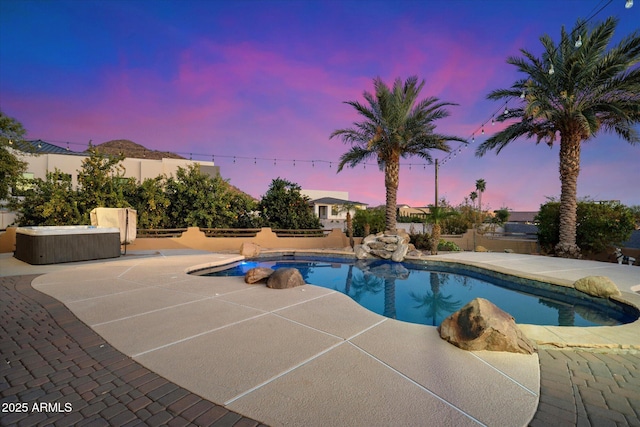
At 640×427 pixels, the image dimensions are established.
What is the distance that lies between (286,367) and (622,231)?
51.1ft

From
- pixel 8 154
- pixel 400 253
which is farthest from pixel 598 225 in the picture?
pixel 8 154

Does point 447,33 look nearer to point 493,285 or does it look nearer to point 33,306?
point 493,285

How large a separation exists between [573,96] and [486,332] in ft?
41.3

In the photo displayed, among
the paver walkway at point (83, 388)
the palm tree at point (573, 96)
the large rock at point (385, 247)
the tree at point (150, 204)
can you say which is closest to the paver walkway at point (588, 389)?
the paver walkway at point (83, 388)

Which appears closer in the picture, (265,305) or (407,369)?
(407,369)

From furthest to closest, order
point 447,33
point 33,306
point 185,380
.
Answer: point 447,33 < point 33,306 < point 185,380

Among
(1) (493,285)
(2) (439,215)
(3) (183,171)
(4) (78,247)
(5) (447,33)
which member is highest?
(5) (447,33)

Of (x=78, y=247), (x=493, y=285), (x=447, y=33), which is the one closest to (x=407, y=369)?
(x=493, y=285)

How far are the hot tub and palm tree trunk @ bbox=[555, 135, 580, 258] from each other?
16.9 metres

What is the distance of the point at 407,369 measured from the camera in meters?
2.74

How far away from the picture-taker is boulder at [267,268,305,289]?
5986 mm

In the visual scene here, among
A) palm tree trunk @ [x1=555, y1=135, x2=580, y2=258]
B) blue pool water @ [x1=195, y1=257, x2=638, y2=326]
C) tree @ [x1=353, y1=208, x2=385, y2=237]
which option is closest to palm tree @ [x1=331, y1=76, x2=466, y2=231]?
tree @ [x1=353, y1=208, x2=385, y2=237]

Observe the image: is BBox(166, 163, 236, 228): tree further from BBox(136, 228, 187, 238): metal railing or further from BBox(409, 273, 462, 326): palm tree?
BBox(409, 273, 462, 326): palm tree

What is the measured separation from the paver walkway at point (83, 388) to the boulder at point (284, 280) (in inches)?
123
